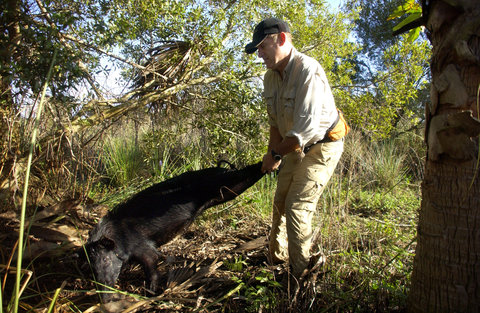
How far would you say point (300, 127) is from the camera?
2.58 m

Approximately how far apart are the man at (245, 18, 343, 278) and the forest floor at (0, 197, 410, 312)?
13.0 inches

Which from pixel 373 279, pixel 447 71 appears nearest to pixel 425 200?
pixel 447 71

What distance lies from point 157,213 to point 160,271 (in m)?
0.61

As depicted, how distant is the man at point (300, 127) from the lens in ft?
8.54

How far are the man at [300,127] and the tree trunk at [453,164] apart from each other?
91cm

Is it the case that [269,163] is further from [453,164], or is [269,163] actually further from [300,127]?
[453,164]

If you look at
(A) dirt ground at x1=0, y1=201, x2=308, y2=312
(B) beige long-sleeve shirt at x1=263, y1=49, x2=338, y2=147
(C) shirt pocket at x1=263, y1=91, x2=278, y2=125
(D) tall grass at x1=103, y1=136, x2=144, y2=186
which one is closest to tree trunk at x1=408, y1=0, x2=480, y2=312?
(B) beige long-sleeve shirt at x1=263, y1=49, x2=338, y2=147

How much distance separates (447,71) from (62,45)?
2.91 meters

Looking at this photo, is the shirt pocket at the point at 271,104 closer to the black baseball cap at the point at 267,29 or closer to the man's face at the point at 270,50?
the man's face at the point at 270,50

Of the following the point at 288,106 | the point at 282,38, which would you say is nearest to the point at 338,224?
the point at 288,106

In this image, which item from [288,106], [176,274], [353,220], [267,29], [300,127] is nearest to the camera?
[300,127]

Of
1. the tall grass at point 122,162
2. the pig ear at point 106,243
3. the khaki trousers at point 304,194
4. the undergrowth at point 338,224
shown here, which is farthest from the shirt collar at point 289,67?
the tall grass at point 122,162

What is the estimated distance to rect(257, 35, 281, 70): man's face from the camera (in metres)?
2.79

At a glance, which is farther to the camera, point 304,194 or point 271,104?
point 271,104
